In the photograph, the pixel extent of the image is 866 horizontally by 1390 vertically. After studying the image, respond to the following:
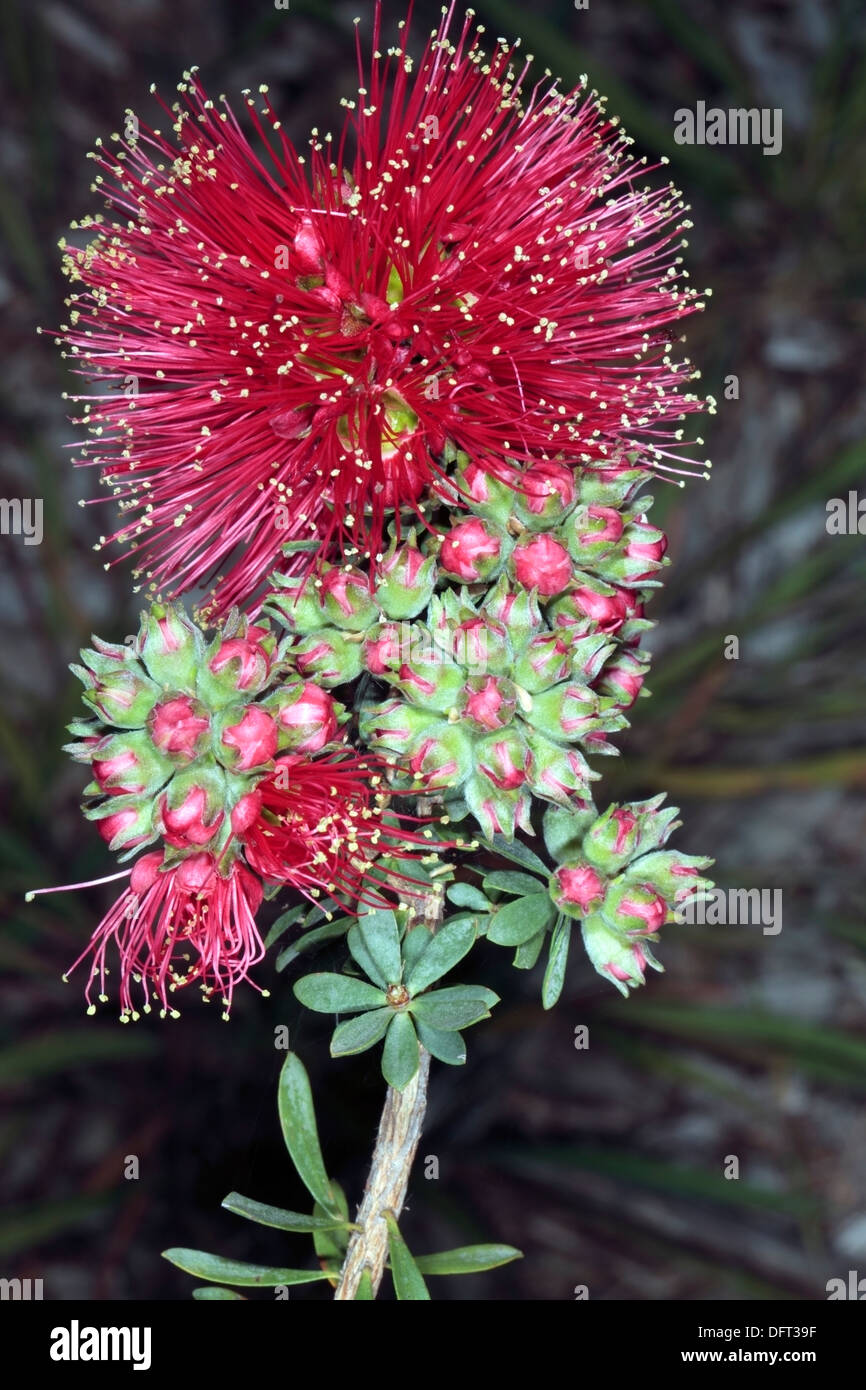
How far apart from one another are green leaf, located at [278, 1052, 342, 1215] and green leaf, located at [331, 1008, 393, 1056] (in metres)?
0.08

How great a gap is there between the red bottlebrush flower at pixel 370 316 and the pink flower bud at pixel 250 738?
0.16 m

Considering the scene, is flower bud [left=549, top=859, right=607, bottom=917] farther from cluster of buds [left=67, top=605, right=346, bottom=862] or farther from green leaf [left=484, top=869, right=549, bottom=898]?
cluster of buds [left=67, top=605, right=346, bottom=862]

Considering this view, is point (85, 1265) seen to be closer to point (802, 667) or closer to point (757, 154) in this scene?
point (802, 667)

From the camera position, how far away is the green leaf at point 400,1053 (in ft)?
2.58

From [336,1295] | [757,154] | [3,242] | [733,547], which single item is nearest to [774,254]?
[757,154]

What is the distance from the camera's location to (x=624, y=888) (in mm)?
763

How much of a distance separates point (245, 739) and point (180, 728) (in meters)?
0.04

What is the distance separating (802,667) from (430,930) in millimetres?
1468

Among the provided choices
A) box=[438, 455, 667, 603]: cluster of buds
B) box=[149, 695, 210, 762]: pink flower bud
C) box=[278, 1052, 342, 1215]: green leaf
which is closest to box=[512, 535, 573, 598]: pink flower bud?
box=[438, 455, 667, 603]: cluster of buds

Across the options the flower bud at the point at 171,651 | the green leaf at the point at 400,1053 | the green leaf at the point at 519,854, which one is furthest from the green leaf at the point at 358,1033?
the flower bud at the point at 171,651

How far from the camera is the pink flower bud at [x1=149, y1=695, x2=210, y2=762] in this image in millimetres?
692

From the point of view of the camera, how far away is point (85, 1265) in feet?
6.04

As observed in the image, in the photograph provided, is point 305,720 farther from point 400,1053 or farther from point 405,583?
point 400,1053

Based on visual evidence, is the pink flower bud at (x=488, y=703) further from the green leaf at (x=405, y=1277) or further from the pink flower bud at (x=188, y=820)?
the green leaf at (x=405, y=1277)
